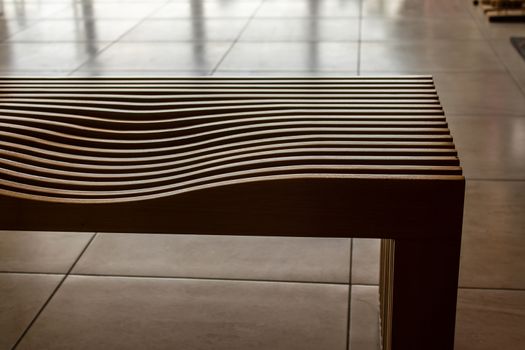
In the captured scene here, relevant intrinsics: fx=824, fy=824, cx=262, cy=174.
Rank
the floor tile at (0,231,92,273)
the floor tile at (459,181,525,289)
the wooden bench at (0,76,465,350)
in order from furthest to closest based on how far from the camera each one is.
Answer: the floor tile at (0,231,92,273), the floor tile at (459,181,525,289), the wooden bench at (0,76,465,350)

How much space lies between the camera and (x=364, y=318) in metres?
2.25

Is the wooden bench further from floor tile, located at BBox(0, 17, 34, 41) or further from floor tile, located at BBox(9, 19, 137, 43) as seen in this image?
Result: floor tile, located at BBox(0, 17, 34, 41)

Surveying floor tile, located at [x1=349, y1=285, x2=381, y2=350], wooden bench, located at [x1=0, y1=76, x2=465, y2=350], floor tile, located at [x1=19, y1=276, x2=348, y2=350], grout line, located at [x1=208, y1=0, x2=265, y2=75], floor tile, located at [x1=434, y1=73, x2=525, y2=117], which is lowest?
floor tile, located at [x1=19, y1=276, x2=348, y2=350]

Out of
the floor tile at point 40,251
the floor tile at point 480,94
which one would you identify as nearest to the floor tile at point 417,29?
the floor tile at point 480,94

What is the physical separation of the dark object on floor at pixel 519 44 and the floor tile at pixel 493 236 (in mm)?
2019

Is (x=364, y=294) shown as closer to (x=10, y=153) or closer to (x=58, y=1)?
(x=10, y=153)

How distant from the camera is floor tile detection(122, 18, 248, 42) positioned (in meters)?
5.61

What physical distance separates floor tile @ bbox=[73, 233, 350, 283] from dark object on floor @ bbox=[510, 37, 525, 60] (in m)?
2.69

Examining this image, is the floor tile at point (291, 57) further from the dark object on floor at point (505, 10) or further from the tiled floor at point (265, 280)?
the dark object on floor at point (505, 10)

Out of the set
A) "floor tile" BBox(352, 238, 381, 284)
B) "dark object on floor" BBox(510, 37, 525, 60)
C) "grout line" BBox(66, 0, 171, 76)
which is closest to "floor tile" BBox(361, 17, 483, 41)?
"dark object on floor" BBox(510, 37, 525, 60)

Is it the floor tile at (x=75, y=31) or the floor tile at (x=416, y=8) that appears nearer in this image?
the floor tile at (x=75, y=31)

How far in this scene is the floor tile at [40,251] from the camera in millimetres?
2592

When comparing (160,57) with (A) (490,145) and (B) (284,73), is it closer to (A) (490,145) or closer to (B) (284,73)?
(B) (284,73)

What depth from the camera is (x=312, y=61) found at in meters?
4.92
